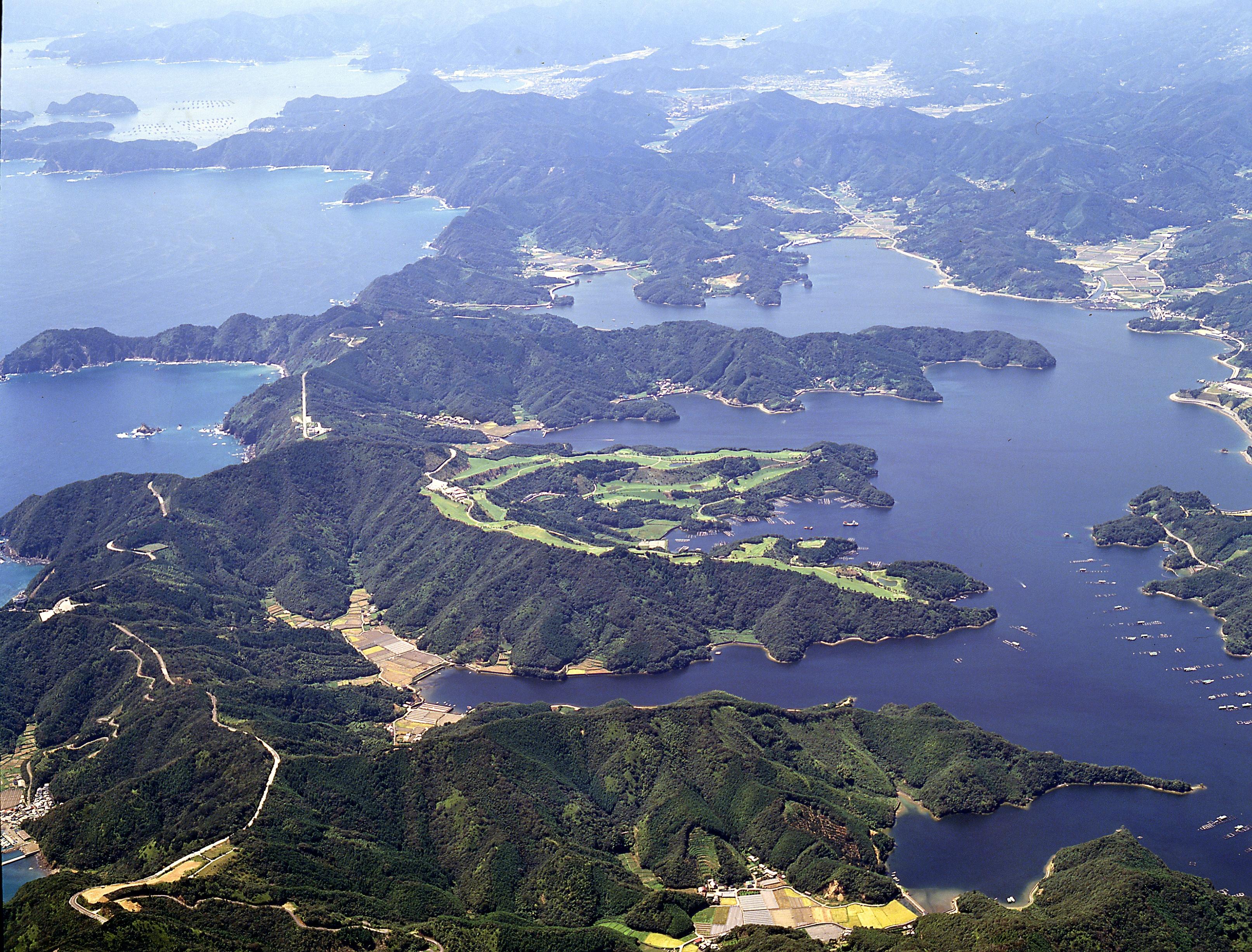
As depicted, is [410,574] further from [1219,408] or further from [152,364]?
[1219,408]

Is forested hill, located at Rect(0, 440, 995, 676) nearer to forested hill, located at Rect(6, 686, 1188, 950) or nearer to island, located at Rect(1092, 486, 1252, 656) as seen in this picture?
forested hill, located at Rect(6, 686, 1188, 950)

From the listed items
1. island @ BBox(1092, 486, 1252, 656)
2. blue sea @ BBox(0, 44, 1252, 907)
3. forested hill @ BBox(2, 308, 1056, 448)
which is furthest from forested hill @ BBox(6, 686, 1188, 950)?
forested hill @ BBox(2, 308, 1056, 448)

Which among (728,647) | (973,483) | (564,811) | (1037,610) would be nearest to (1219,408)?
(973,483)

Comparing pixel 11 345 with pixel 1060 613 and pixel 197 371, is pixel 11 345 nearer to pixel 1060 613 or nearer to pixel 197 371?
pixel 197 371

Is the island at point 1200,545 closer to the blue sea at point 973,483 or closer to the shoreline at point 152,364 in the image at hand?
the blue sea at point 973,483

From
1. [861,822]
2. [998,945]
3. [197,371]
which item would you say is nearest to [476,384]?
[197,371]
